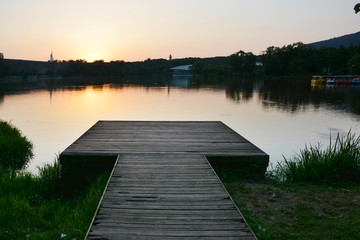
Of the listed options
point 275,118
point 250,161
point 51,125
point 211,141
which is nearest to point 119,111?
point 51,125

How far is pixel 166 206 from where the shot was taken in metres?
3.52

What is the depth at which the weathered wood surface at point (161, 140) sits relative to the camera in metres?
6.00

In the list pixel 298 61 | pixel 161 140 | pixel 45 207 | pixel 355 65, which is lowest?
pixel 45 207

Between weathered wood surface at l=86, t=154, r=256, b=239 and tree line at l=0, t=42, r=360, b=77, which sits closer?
weathered wood surface at l=86, t=154, r=256, b=239

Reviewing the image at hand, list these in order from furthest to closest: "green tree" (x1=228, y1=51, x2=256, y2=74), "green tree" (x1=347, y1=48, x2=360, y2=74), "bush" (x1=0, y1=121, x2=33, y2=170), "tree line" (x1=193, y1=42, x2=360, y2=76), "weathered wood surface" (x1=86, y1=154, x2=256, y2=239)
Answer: "green tree" (x1=228, y1=51, x2=256, y2=74), "tree line" (x1=193, y1=42, x2=360, y2=76), "green tree" (x1=347, y1=48, x2=360, y2=74), "bush" (x1=0, y1=121, x2=33, y2=170), "weathered wood surface" (x1=86, y1=154, x2=256, y2=239)

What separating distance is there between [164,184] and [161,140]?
2771mm

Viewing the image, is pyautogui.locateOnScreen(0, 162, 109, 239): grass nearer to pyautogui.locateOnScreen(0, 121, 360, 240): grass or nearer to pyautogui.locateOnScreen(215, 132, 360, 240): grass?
pyautogui.locateOnScreen(0, 121, 360, 240): grass

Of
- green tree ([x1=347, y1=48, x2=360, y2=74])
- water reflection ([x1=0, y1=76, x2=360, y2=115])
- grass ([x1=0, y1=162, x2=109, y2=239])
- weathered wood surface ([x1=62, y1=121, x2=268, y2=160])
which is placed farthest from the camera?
green tree ([x1=347, y1=48, x2=360, y2=74])

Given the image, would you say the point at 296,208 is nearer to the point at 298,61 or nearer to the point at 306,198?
the point at 306,198

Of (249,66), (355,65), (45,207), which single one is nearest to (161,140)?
(45,207)

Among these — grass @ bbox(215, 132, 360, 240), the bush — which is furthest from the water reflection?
the bush

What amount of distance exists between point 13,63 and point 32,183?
109 m

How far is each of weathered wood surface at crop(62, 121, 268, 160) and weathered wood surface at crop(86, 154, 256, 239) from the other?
105cm

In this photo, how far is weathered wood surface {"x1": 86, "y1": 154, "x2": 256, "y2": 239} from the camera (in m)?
2.95
